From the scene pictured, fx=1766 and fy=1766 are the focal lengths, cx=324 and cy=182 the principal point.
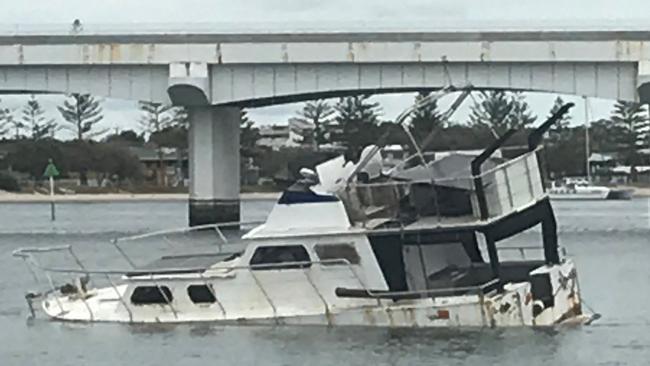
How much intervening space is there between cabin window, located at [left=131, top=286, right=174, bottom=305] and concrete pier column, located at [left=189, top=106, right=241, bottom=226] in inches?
1983

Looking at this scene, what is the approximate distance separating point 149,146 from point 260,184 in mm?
20866

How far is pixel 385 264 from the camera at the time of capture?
37.8 metres

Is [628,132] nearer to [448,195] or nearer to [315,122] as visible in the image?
[315,122]

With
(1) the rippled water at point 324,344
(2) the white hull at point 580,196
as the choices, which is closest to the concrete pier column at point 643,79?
(1) the rippled water at point 324,344

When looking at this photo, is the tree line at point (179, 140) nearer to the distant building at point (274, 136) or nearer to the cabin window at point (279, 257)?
the distant building at point (274, 136)

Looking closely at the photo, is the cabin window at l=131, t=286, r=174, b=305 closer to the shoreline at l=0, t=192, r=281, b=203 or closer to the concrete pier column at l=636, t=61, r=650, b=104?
the concrete pier column at l=636, t=61, r=650, b=104

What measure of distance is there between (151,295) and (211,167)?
172 feet

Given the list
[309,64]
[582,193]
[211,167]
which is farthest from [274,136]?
[309,64]

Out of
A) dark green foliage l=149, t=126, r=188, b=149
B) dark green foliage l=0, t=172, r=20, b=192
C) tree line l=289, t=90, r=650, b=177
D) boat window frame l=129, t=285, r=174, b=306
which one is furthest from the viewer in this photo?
dark green foliage l=149, t=126, r=188, b=149

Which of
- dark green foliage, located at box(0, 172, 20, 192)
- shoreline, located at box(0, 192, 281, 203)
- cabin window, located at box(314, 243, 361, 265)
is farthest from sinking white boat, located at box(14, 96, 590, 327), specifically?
dark green foliage, located at box(0, 172, 20, 192)

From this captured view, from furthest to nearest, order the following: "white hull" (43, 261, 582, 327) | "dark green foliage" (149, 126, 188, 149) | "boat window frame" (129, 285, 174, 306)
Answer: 1. "dark green foliage" (149, 126, 188, 149)
2. "boat window frame" (129, 285, 174, 306)
3. "white hull" (43, 261, 582, 327)

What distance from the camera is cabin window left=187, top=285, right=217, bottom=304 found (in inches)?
1539

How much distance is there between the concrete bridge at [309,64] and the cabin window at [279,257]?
44.0 meters

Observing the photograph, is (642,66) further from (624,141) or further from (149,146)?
(149,146)
